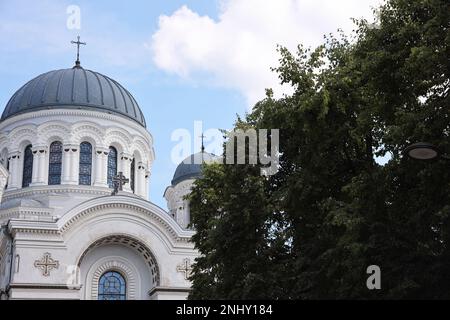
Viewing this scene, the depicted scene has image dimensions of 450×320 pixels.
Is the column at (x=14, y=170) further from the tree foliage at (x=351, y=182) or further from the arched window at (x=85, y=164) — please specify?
the tree foliage at (x=351, y=182)

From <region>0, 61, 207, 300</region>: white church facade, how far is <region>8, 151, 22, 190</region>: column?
5cm

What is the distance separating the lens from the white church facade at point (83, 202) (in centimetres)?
3466

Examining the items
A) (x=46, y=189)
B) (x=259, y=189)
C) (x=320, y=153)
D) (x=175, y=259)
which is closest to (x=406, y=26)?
(x=320, y=153)

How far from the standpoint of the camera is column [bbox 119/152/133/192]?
136 ft

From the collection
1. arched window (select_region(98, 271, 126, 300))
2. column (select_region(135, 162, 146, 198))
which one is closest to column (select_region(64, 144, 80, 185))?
column (select_region(135, 162, 146, 198))

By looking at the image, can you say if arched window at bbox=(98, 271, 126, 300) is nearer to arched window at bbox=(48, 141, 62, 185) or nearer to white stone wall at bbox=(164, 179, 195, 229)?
arched window at bbox=(48, 141, 62, 185)

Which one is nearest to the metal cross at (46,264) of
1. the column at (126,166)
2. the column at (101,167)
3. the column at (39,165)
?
the column at (39,165)

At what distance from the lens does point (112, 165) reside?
1635 inches

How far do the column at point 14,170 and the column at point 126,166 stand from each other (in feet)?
16.9

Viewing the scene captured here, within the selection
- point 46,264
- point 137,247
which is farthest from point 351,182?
point 137,247

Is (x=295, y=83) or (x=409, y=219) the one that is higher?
(x=295, y=83)
